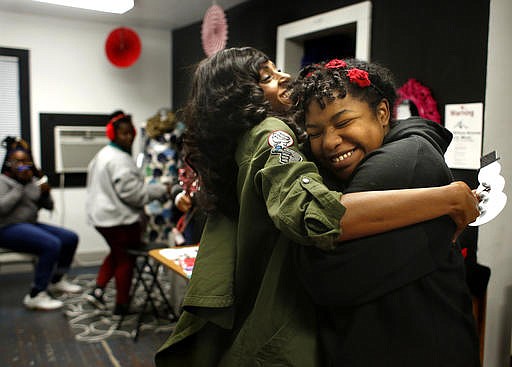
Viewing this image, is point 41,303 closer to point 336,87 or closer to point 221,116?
point 221,116

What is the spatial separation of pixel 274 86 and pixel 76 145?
5163 millimetres

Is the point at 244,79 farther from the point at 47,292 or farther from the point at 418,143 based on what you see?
the point at 47,292

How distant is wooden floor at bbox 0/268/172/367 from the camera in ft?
11.0

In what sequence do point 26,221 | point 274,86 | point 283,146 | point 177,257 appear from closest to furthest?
point 283,146 < point 274,86 < point 177,257 < point 26,221

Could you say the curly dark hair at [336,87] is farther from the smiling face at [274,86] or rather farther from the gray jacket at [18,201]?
the gray jacket at [18,201]

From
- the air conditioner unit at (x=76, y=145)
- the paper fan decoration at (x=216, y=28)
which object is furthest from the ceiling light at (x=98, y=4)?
the air conditioner unit at (x=76, y=145)

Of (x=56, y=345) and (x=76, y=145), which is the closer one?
(x=56, y=345)

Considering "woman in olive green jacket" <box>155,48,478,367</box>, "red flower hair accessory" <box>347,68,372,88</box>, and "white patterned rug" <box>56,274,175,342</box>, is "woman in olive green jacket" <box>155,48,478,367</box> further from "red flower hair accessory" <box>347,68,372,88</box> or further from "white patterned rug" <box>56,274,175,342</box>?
"white patterned rug" <box>56,274,175,342</box>

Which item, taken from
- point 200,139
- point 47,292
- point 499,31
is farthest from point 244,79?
point 47,292

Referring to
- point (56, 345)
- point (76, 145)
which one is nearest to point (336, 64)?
point (56, 345)

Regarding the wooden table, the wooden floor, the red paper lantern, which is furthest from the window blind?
the wooden table

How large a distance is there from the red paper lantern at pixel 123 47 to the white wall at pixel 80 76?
1.28ft

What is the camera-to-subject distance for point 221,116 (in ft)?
3.81

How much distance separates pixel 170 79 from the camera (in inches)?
261
